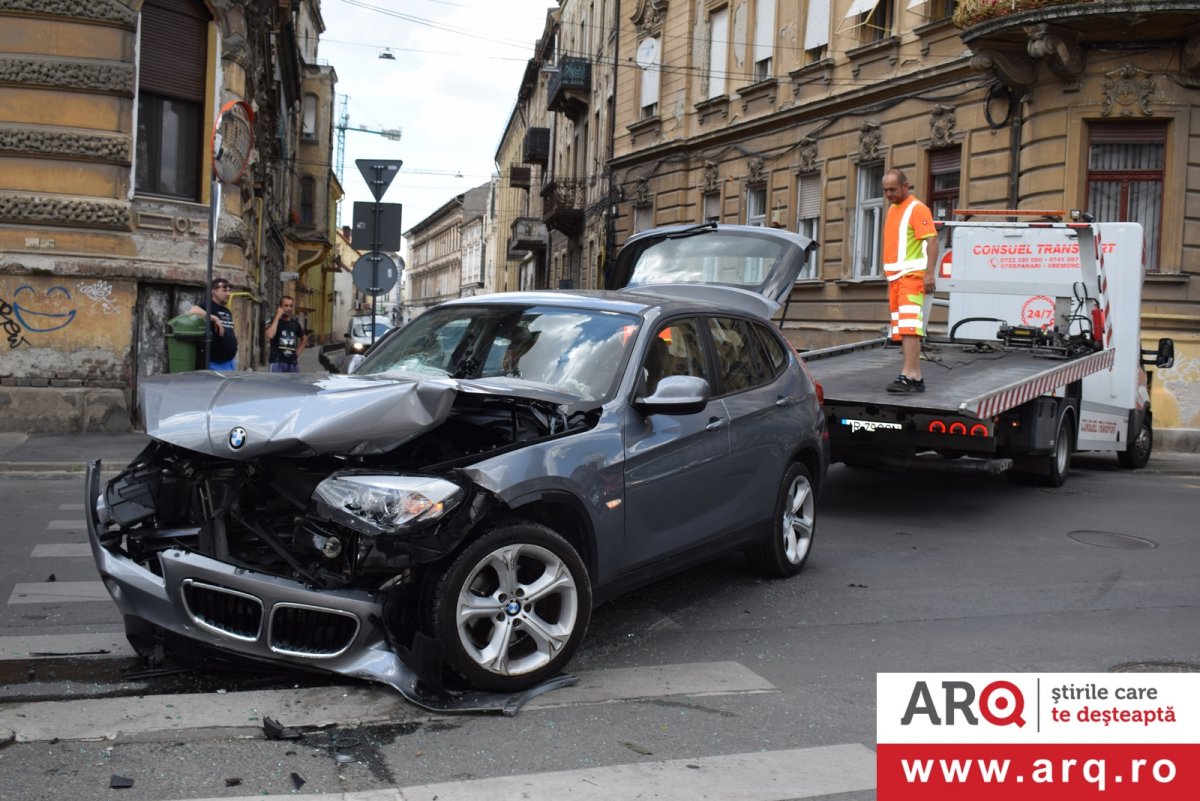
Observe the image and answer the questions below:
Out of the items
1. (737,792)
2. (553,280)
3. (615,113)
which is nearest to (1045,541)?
(737,792)

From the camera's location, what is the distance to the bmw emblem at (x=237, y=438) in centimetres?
465

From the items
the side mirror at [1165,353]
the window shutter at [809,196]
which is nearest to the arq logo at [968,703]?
the side mirror at [1165,353]

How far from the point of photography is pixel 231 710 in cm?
454

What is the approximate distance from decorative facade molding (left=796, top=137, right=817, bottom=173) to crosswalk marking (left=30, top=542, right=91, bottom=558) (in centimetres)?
1872

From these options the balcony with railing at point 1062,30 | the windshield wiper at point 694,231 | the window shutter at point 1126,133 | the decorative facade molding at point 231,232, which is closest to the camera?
the windshield wiper at point 694,231

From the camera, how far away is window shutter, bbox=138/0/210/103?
49.8ft

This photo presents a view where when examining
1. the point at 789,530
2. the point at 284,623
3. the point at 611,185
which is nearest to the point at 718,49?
the point at 611,185

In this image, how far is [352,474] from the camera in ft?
15.2

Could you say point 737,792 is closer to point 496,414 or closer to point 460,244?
point 496,414

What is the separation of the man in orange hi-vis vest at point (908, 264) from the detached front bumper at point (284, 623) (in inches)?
239

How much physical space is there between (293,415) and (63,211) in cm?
1123

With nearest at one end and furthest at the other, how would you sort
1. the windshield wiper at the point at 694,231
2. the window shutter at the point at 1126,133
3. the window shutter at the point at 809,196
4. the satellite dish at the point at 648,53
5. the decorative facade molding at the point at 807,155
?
the windshield wiper at the point at 694,231
the window shutter at the point at 1126,133
the decorative facade molding at the point at 807,155
the window shutter at the point at 809,196
the satellite dish at the point at 648,53

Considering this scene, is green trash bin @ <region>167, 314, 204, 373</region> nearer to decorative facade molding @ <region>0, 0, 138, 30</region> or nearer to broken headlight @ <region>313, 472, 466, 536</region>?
decorative facade molding @ <region>0, 0, 138, 30</region>

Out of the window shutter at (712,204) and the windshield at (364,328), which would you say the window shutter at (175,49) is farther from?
the windshield at (364,328)
